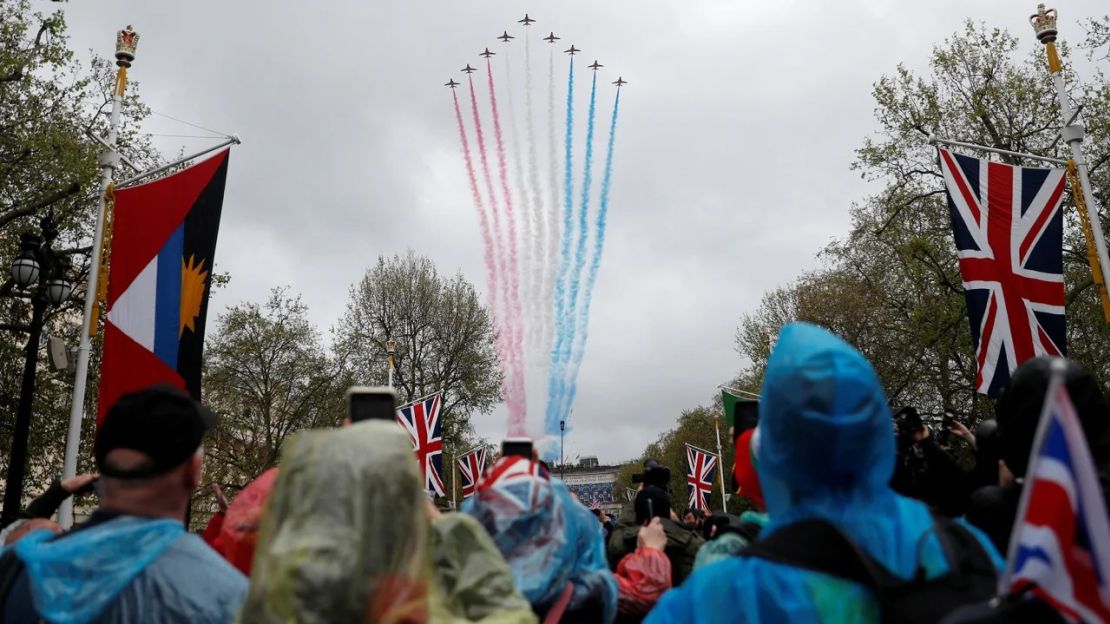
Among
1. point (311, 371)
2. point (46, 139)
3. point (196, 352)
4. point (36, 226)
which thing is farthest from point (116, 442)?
point (311, 371)

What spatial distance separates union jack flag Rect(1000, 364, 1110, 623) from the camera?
5.42 ft

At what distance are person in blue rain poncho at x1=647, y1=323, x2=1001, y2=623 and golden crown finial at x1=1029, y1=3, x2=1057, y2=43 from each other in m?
15.9

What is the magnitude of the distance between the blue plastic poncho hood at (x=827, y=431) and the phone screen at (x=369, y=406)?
121 centimetres

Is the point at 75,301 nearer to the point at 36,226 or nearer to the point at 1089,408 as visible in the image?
the point at 36,226

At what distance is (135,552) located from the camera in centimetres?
259

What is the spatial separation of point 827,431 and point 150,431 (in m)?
2.00

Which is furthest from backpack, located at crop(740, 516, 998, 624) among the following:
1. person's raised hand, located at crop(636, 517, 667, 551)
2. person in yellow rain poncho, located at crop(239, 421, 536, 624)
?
person's raised hand, located at crop(636, 517, 667, 551)

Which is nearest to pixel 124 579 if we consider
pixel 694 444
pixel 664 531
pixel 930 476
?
pixel 930 476

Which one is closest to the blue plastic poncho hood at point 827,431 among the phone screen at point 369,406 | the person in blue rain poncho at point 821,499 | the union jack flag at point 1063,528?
the person in blue rain poncho at point 821,499

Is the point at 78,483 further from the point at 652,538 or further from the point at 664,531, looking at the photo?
the point at 664,531

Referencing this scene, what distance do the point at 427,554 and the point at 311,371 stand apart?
128 ft

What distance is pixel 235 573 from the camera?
267 cm

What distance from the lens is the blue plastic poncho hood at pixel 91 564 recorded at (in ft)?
8.23

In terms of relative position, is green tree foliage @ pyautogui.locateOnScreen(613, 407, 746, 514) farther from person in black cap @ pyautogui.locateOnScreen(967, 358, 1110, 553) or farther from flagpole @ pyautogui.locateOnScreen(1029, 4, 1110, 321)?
person in black cap @ pyautogui.locateOnScreen(967, 358, 1110, 553)
